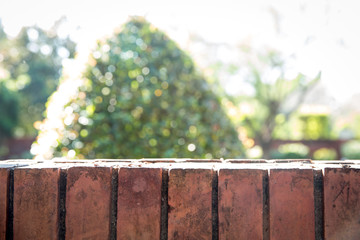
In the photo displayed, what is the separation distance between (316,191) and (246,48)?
71.4 ft

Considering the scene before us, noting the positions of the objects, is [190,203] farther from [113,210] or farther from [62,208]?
[62,208]

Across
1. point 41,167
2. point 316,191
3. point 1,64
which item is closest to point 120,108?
point 41,167

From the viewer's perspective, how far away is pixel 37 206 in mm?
1198

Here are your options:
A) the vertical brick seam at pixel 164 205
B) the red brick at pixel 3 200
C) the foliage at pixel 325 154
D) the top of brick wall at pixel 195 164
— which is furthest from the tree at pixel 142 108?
the foliage at pixel 325 154

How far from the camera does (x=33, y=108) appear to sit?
84.3 feet

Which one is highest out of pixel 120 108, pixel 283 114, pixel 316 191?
pixel 283 114

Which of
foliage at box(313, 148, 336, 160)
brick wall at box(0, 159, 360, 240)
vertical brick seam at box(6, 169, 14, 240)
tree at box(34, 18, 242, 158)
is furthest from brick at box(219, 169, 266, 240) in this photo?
foliage at box(313, 148, 336, 160)

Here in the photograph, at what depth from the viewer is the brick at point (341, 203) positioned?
3.79 ft

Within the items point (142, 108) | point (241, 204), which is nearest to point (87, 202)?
point (241, 204)

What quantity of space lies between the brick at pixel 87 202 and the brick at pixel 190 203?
8.1 inches

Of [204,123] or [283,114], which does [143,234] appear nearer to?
[204,123]

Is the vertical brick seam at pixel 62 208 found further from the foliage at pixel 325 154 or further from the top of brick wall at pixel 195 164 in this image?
the foliage at pixel 325 154

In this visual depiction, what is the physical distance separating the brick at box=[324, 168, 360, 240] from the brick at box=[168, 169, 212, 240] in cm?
37

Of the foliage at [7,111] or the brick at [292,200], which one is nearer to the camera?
the brick at [292,200]
